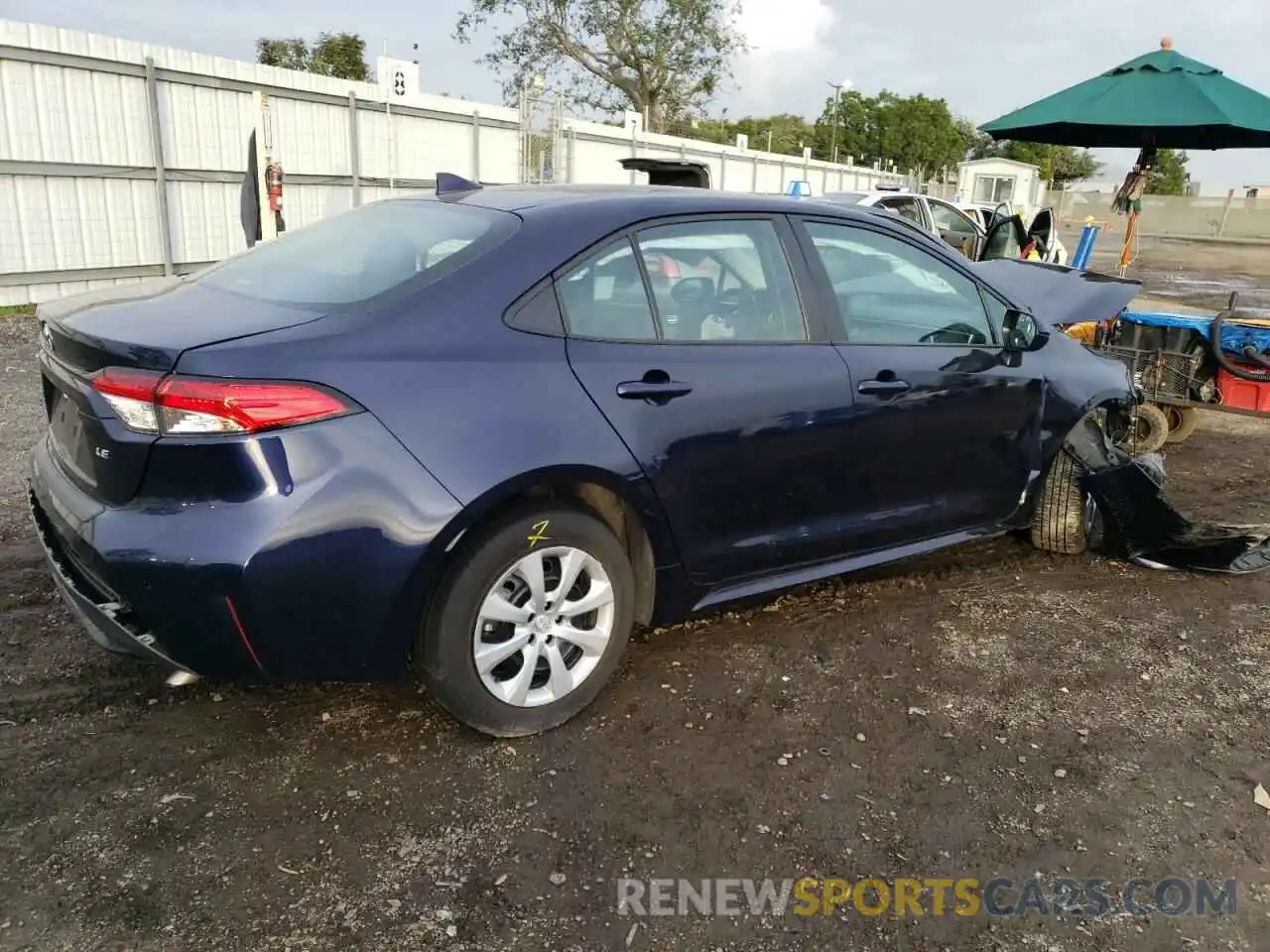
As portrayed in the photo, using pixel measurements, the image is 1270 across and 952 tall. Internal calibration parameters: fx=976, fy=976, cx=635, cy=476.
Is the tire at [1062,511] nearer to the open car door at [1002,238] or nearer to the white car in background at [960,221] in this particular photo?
the white car in background at [960,221]

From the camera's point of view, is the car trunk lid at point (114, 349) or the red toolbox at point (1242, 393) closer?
the car trunk lid at point (114, 349)

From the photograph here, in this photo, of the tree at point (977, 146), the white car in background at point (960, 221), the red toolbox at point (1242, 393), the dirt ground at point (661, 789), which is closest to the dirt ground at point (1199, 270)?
the white car in background at point (960, 221)

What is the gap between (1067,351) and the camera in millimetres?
4250

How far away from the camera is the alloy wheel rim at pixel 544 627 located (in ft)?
8.97

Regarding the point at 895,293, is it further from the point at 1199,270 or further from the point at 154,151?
the point at 1199,270

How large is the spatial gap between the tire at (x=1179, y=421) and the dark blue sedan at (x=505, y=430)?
3.53 metres

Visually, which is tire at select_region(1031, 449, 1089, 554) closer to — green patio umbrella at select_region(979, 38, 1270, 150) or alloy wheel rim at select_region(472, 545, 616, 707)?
alloy wheel rim at select_region(472, 545, 616, 707)

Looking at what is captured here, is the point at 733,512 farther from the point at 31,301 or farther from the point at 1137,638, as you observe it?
the point at 31,301

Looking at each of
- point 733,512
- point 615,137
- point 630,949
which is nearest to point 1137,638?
point 733,512

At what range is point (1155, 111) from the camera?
23.0 feet

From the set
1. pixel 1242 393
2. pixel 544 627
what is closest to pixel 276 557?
pixel 544 627

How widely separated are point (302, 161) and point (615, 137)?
8.41m

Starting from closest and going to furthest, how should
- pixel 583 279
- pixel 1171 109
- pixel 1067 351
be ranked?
1. pixel 583 279
2. pixel 1067 351
3. pixel 1171 109

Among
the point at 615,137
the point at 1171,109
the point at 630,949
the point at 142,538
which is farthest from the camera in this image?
the point at 615,137
